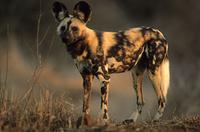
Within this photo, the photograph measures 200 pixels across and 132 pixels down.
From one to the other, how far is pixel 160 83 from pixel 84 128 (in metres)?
1.86

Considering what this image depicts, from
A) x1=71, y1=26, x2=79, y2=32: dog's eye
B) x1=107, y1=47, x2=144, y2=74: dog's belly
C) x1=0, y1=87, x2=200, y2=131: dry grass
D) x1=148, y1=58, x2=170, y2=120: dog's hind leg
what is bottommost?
x1=0, y1=87, x2=200, y2=131: dry grass

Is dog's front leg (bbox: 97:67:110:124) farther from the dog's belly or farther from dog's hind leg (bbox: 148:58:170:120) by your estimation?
dog's hind leg (bbox: 148:58:170:120)

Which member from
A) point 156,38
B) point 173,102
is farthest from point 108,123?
point 173,102

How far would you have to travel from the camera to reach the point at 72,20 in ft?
28.1

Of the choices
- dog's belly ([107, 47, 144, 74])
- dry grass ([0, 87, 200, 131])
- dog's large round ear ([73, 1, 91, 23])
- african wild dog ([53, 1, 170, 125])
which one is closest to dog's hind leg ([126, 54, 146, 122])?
african wild dog ([53, 1, 170, 125])

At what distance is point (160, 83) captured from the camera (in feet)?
31.2

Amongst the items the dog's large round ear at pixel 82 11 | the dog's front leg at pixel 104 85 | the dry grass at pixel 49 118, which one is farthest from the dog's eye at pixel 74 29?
the dry grass at pixel 49 118

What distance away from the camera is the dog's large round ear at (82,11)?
28.1 feet

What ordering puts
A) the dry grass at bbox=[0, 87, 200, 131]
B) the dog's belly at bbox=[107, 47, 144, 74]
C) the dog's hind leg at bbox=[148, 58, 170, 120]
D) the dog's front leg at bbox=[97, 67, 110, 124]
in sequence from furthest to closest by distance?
the dog's hind leg at bbox=[148, 58, 170, 120]
the dog's belly at bbox=[107, 47, 144, 74]
the dog's front leg at bbox=[97, 67, 110, 124]
the dry grass at bbox=[0, 87, 200, 131]

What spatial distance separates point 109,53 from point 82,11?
552 mm

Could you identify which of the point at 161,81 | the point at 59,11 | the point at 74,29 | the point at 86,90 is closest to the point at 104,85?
the point at 86,90

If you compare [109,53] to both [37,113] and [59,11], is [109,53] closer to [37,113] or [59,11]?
[59,11]

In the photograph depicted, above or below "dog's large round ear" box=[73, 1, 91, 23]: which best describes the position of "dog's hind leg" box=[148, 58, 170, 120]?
below

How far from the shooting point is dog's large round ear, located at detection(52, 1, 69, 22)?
862 centimetres
